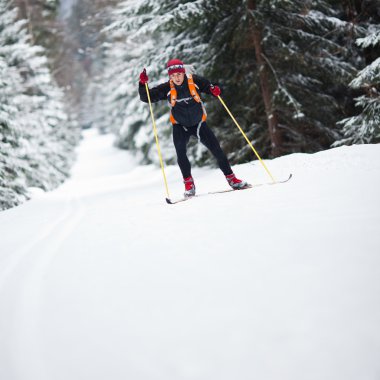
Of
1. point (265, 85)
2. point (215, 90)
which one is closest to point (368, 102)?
point (265, 85)

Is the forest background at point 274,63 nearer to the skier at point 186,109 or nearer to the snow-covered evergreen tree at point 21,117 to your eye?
the snow-covered evergreen tree at point 21,117

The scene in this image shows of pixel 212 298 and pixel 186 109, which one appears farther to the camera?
pixel 186 109

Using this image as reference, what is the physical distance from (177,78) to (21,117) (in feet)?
45.9

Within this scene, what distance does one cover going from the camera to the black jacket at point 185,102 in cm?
555

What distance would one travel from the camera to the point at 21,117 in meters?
16.6

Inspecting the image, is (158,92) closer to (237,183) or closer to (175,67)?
(175,67)

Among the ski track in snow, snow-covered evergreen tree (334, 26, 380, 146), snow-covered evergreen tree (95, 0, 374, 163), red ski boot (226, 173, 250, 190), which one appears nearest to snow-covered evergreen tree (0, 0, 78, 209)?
snow-covered evergreen tree (95, 0, 374, 163)

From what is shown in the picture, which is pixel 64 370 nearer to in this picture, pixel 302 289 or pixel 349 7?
pixel 302 289

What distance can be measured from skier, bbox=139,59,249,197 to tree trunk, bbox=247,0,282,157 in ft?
9.93

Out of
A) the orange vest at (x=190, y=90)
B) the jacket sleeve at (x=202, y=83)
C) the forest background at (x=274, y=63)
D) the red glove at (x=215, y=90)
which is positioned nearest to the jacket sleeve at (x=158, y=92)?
the orange vest at (x=190, y=90)

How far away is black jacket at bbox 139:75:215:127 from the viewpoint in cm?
555

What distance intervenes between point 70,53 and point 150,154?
65.2 ft

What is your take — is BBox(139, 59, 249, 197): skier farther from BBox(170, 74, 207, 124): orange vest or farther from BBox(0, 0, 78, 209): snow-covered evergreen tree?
BBox(0, 0, 78, 209): snow-covered evergreen tree

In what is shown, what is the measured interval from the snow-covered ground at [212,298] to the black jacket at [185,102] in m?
2.32
